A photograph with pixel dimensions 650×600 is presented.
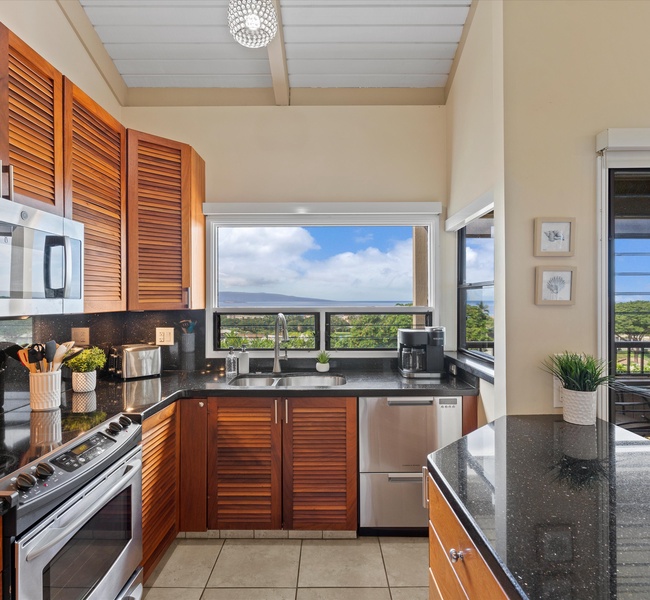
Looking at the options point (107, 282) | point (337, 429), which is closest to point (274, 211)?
point (107, 282)

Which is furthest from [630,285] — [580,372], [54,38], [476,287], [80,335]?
[54,38]

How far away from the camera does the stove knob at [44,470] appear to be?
4.32ft

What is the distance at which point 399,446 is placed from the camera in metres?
2.48

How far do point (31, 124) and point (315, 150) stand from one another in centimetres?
178

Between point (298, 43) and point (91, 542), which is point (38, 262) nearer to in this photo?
point (91, 542)

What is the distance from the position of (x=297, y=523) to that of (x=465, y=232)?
213 cm

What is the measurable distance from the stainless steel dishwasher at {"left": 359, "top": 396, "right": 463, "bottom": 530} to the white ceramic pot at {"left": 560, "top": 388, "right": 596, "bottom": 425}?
2.41 ft

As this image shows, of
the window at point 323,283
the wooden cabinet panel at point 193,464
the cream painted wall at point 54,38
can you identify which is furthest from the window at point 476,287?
the cream painted wall at point 54,38

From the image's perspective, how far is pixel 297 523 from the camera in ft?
8.12

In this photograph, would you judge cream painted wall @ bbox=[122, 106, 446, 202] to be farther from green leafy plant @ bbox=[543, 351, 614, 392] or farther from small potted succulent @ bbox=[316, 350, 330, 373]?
green leafy plant @ bbox=[543, 351, 614, 392]

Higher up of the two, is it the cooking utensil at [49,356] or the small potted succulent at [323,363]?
the cooking utensil at [49,356]

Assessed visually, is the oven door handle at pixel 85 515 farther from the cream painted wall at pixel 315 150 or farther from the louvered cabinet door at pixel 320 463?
the cream painted wall at pixel 315 150

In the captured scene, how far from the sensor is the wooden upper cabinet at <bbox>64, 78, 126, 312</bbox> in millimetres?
2068

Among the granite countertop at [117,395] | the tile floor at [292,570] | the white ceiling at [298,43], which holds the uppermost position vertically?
the white ceiling at [298,43]
